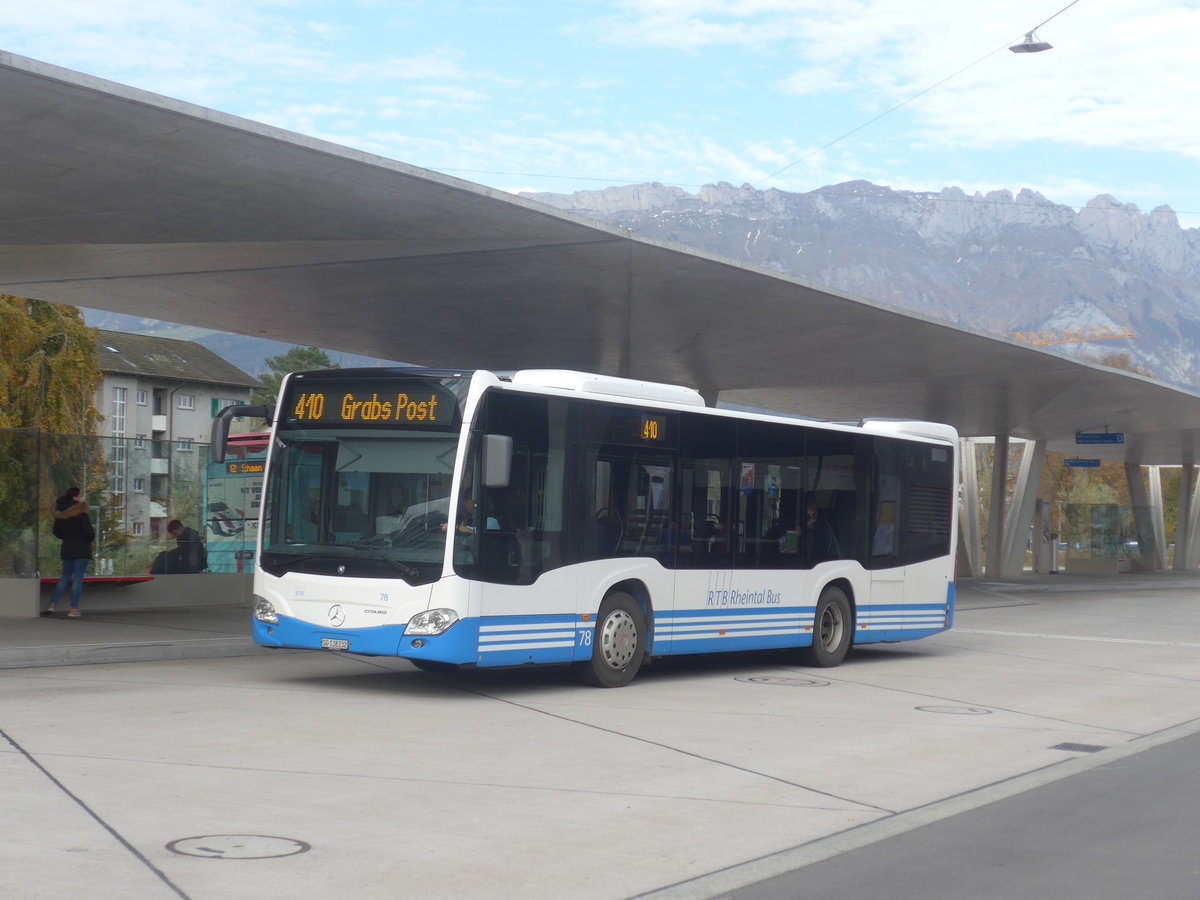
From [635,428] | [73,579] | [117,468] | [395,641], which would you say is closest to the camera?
[395,641]

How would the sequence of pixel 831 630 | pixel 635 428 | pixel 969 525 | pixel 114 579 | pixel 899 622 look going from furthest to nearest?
pixel 969 525 < pixel 114 579 < pixel 899 622 < pixel 831 630 < pixel 635 428

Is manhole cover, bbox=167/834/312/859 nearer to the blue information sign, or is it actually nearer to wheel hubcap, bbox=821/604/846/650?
wheel hubcap, bbox=821/604/846/650

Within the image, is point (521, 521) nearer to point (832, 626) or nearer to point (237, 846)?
point (832, 626)

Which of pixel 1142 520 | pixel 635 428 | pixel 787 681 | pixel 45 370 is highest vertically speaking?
pixel 45 370

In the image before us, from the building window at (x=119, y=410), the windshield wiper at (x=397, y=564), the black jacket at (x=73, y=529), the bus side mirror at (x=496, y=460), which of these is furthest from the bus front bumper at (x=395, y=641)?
the building window at (x=119, y=410)

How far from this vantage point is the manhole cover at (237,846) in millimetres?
6297

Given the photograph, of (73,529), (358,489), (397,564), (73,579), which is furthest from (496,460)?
(73,579)

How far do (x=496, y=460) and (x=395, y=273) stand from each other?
9485mm

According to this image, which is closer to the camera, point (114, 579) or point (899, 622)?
point (899, 622)

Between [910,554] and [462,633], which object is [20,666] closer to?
[462,633]

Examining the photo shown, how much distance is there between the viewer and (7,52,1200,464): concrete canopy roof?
13547 mm

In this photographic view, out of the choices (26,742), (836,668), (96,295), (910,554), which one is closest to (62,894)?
(26,742)

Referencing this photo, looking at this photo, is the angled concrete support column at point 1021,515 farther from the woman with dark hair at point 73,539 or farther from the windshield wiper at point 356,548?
the windshield wiper at point 356,548

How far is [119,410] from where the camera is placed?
10419cm
